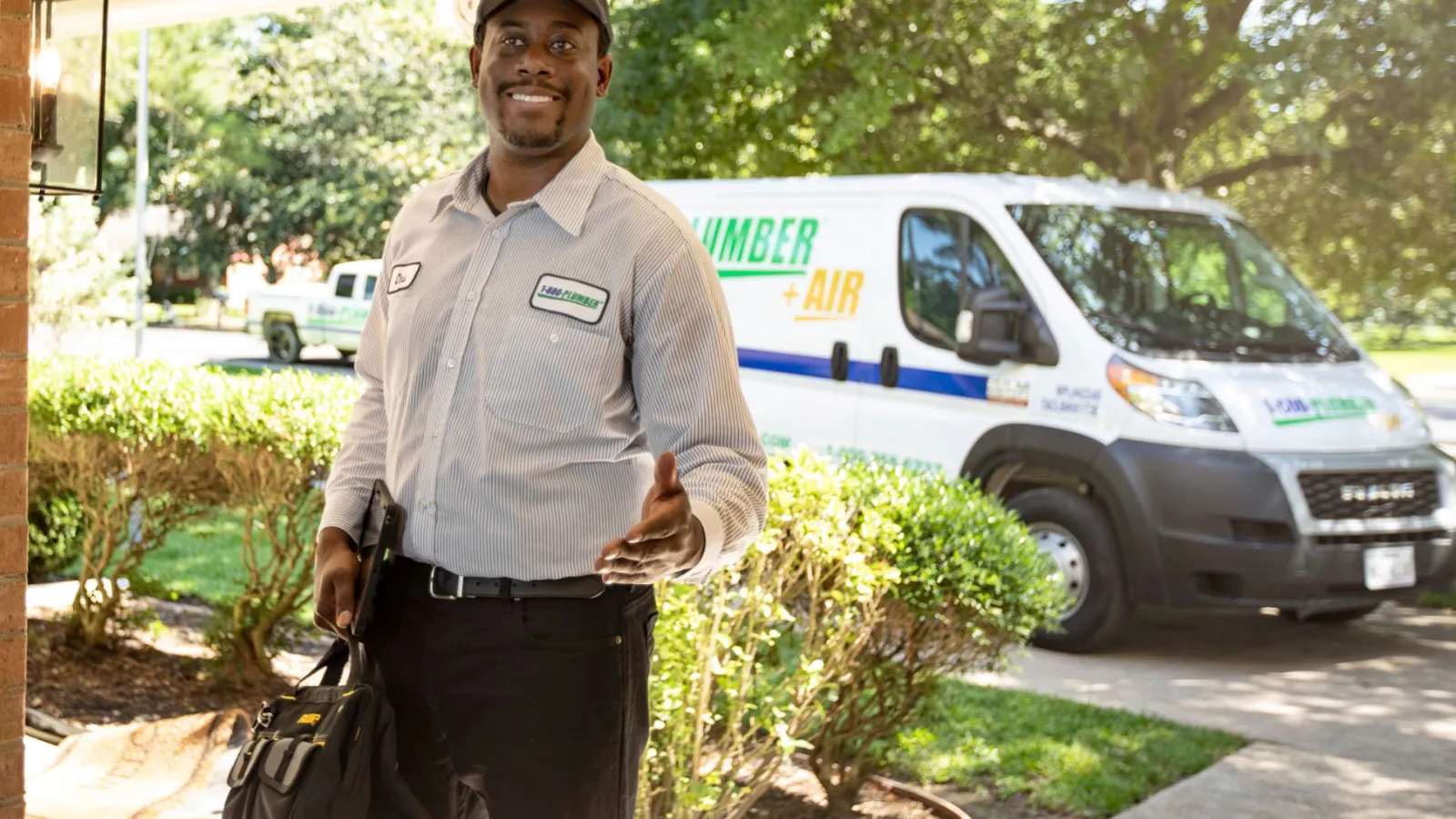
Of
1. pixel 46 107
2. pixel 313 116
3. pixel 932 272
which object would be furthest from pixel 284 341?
pixel 46 107

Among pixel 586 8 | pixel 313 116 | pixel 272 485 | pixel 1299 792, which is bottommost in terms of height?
pixel 1299 792

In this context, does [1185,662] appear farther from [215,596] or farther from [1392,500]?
[215,596]

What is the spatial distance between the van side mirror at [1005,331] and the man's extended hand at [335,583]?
5502mm

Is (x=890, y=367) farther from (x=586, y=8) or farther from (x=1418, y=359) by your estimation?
(x=1418, y=359)

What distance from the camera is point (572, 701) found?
8.00ft

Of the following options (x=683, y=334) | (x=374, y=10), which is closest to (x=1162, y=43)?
(x=683, y=334)

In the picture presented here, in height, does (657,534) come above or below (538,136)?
below

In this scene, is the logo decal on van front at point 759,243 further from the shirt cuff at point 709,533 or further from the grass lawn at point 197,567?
the shirt cuff at point 709,533

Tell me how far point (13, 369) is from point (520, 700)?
1339 mm

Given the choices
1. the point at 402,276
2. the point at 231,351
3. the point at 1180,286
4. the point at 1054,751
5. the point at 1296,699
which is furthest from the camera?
the point at 231,351

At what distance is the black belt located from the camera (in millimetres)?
2459

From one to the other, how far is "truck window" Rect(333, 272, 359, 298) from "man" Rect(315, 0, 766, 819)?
2733 cm

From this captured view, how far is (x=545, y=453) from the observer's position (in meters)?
2.43

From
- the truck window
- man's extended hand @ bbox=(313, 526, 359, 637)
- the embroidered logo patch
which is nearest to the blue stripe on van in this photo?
the embroidered logo patch
